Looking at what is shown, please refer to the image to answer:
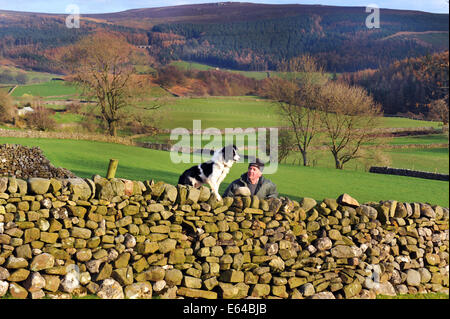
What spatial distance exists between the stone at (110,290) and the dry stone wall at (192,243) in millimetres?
20

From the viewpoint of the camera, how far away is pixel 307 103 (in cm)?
3012

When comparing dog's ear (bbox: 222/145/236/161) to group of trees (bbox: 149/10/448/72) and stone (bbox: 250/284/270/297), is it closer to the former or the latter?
stone (bbox: 250/284/270/297)

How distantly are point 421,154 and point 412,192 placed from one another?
22.1m

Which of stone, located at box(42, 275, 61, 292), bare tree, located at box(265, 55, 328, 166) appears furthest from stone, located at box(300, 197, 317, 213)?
bare tree, located at box(265, 55, 328, 166)

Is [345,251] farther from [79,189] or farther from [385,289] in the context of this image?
[79,189]

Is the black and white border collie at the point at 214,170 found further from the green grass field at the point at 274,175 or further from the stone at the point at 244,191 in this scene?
the green grass field at the point at 274,175

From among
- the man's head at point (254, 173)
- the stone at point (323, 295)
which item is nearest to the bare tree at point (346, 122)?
the stone at point (323, 295)

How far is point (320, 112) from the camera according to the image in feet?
95.1

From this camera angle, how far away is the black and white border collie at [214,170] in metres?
7.62

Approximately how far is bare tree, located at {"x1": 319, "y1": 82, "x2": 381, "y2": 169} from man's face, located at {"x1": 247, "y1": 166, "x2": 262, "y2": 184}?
18247mm

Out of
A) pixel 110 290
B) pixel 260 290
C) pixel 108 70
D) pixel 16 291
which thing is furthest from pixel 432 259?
pixel 108 70

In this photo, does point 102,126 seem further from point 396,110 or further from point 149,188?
point 396,110

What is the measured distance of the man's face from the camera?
821 centimetres

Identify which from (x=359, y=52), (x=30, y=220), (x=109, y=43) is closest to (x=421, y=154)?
(x=359, y=52)
